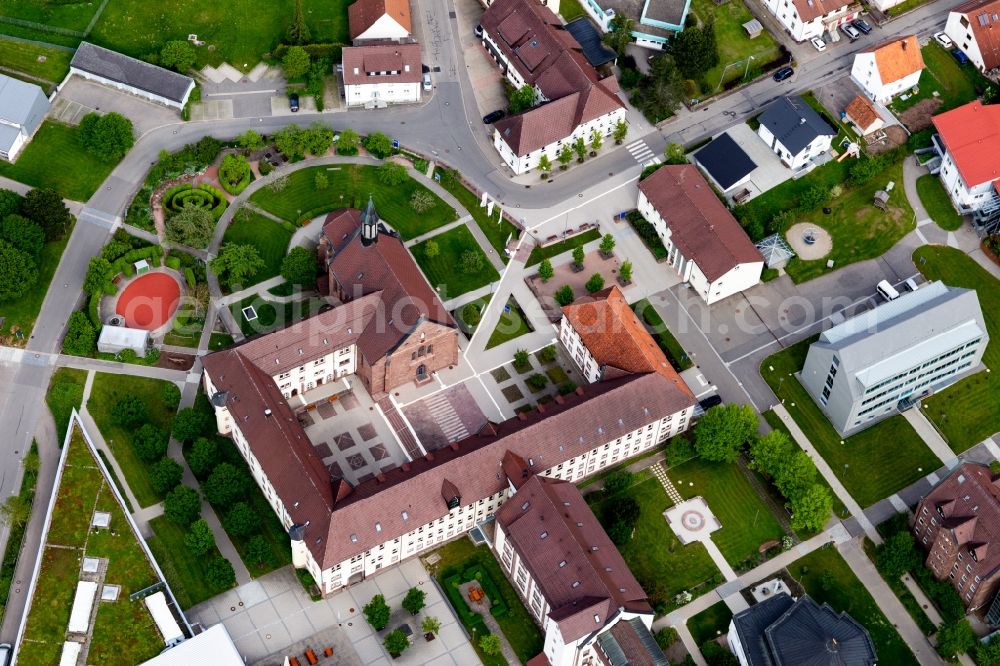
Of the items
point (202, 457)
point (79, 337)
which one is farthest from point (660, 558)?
point (79, 337)

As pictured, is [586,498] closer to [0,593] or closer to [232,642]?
[232,642]

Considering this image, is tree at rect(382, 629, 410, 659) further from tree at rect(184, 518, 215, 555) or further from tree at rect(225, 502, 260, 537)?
tree at rect(184, 518, 215, 555)

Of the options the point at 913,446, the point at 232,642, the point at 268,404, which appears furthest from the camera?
the point at 913,446

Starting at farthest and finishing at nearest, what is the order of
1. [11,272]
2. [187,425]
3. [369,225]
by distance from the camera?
[11,272]
[369,225]
[187,425]

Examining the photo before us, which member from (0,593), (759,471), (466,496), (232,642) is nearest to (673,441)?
(759,471)

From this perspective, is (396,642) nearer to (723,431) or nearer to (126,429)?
(126,429)

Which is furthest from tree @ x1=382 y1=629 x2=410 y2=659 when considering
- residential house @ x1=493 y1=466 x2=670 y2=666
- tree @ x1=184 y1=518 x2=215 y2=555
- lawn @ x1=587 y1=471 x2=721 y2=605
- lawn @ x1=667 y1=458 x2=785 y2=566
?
lawn @ x1=667 y1=458 x2=785 y2=566
